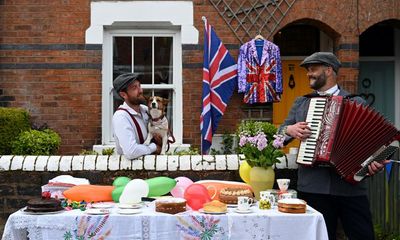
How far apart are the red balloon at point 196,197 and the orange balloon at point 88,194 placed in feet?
2.13

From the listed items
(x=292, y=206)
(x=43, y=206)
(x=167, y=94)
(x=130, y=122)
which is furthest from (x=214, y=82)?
(x=43, y=206)

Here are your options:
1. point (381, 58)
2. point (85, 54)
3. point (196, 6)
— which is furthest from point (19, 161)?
point (381, 58)

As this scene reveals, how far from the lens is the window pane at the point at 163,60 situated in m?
9.03

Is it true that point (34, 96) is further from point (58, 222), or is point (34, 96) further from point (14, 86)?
point (58, 222)

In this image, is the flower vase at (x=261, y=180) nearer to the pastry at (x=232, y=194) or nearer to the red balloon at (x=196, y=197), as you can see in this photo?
the pastry at (x=232, y=194)

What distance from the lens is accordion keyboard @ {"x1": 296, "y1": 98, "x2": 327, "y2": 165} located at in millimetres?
4496

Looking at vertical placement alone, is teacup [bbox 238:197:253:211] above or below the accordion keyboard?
below

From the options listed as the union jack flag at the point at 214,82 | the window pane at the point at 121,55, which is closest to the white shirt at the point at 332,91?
the union jack flag at the point at 214,82

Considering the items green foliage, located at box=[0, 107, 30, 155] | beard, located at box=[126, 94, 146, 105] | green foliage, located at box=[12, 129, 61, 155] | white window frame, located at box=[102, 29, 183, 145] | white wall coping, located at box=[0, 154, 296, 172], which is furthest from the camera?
white window frame, located at box=[102, 29, 183, 145]

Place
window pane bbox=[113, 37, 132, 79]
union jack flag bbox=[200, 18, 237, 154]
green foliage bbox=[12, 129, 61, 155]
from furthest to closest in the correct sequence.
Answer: window pane bbox=[113, 37, 132, 79] → union jack flag bbox=[200, 18, 237, 154] → green foliage bbox=[12, 129, 61, 155]

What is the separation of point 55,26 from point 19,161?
387 centimetres

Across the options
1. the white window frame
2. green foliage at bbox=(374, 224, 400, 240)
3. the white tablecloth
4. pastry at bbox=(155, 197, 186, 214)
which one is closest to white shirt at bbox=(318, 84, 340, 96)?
the white tablecloth

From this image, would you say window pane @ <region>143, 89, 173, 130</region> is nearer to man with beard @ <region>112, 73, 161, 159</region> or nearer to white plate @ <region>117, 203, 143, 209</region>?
man with beard @ <region>112, 73, 161, 159</region>

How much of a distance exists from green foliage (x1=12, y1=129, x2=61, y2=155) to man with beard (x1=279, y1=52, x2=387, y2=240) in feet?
12.7
